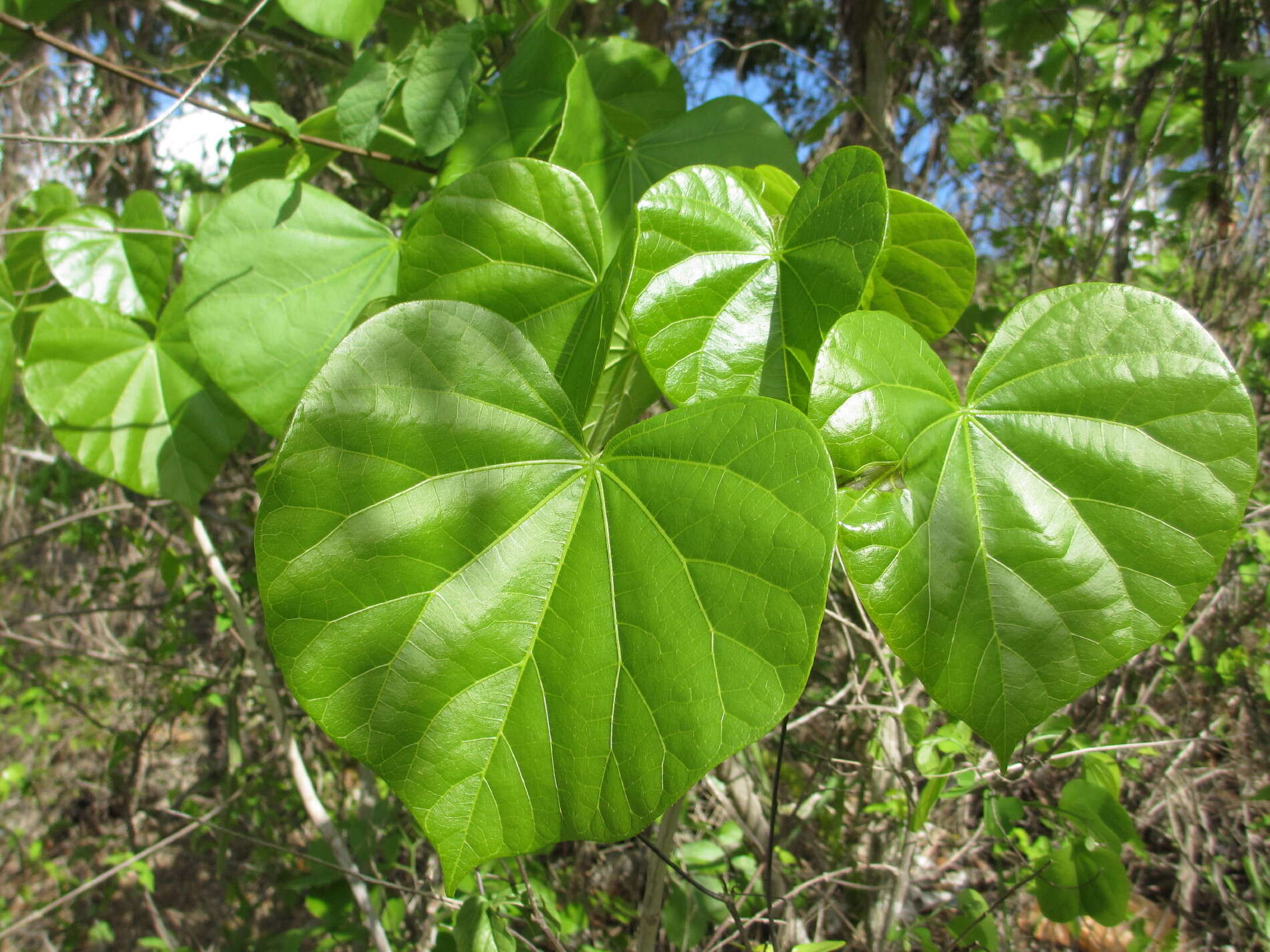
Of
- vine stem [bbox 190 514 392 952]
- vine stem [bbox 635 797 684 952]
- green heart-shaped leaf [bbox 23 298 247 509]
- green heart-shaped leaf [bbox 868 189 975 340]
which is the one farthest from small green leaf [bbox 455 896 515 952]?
green heart-shaped leaf [bbox 868 189 975 340]

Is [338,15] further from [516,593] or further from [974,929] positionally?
[974,929]

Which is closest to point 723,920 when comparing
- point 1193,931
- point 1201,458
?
point 1201,458

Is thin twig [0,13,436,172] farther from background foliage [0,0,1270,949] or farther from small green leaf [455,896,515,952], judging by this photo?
small green leaf [455,896,515,952]

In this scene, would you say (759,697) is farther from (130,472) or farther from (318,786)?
(318,786)

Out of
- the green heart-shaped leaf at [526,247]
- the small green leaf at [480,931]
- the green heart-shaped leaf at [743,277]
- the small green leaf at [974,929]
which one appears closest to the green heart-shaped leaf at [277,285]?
the green heart-shaped leaf at [526,247]

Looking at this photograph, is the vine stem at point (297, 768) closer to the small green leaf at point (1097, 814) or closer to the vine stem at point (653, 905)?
the vine stem at point (653, 905)

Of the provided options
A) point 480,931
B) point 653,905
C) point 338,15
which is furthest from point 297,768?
point 338,15
